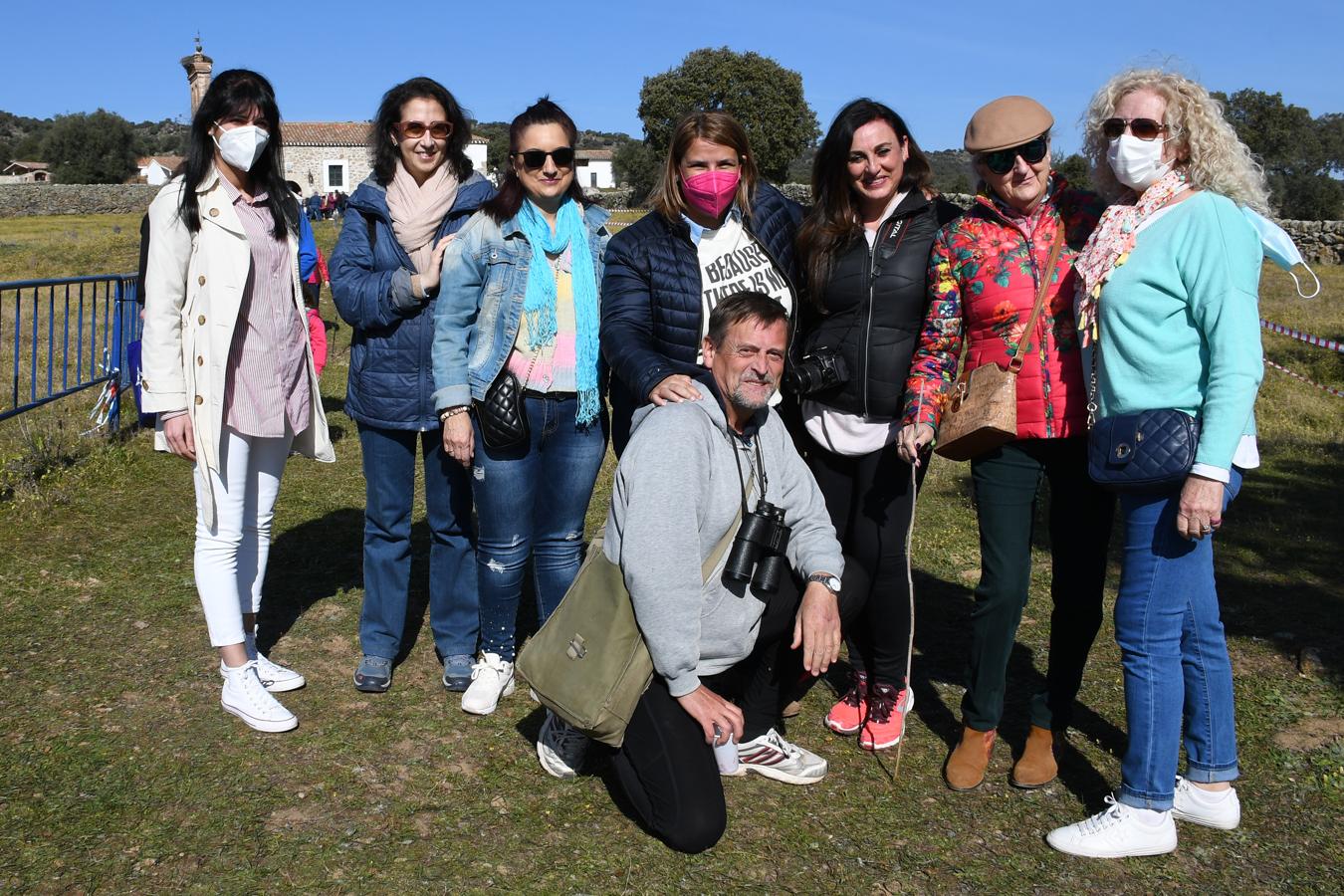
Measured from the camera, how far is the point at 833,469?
361 cm

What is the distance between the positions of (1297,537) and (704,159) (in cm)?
467

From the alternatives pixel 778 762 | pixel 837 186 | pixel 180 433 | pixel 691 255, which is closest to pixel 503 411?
pixel 691 255

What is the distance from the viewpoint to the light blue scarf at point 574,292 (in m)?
3.50

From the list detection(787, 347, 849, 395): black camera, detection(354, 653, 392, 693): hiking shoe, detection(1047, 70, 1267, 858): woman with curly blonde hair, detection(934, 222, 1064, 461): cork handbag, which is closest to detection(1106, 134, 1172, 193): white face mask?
detection(1047, 70, 1267, 858): woman with curly blonde hair

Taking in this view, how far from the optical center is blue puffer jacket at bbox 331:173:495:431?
143 inches

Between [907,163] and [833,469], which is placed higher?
[907,163]

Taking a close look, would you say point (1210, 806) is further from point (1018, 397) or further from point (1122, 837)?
point (1018, 397)

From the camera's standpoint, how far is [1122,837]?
9.78ft

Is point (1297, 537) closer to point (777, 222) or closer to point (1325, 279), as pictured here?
point (777, 222)

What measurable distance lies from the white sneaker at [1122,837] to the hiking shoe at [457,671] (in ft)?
6.93

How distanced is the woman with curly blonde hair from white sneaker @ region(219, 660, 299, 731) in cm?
248

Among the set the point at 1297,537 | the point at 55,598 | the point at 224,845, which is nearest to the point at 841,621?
the point at 224,845

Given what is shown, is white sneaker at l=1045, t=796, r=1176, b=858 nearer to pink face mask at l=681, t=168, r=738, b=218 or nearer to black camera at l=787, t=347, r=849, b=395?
black camera at l=787, t=347, r=849, b=395

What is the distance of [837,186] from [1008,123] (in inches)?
22.7
